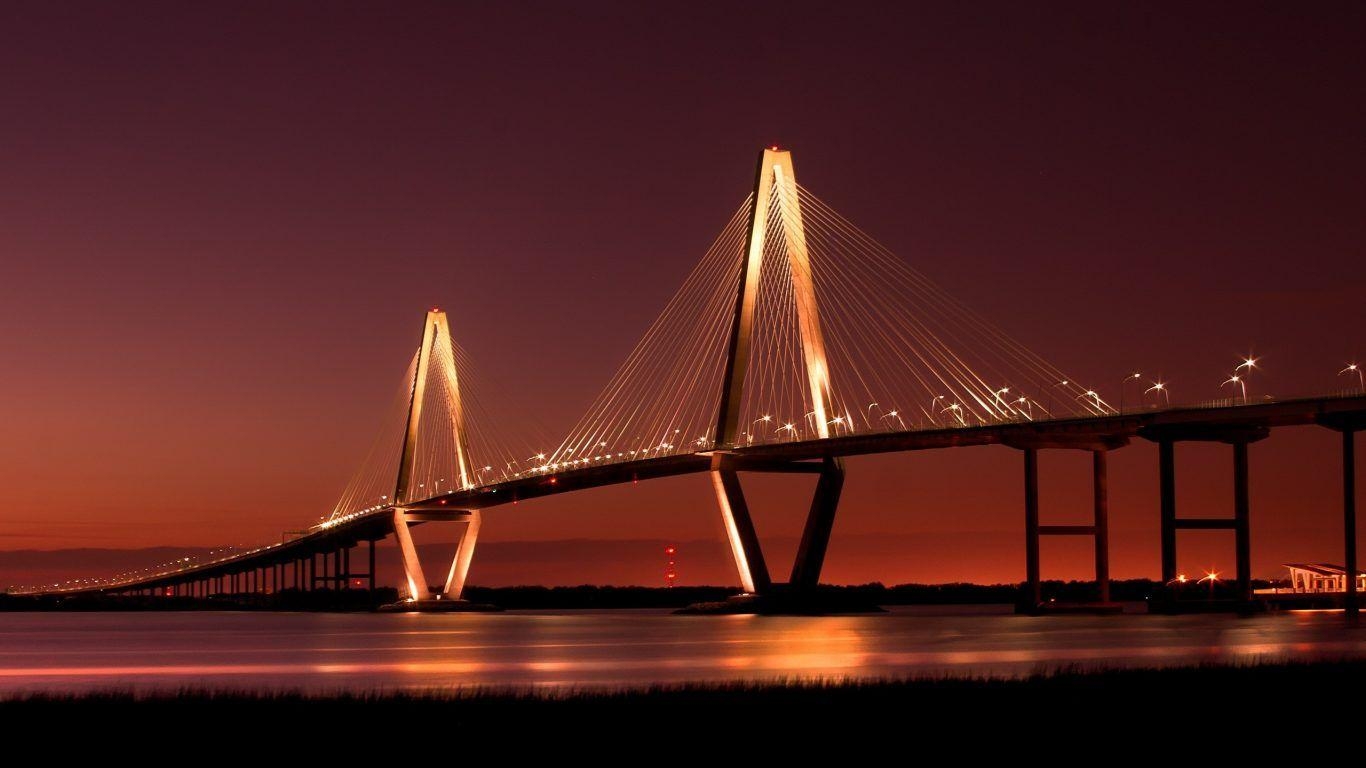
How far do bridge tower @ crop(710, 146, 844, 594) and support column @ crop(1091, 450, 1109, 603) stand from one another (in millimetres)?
10781

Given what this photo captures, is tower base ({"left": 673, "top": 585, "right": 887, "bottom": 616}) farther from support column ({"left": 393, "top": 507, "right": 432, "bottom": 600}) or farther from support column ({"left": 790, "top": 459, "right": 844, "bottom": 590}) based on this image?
support column ({"left": 393, "top": 507, "right": 432, "bottom": 600})

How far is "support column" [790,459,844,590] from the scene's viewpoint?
70.2m

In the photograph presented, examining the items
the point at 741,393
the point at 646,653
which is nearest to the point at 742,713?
the point at 646,653

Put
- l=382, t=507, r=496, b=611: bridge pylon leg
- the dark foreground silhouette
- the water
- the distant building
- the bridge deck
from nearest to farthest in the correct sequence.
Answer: the dark foreground silhouette < the water < the bridge deck < l=382, t=507, r=496, b=611: bridge pylon leg < the distant building

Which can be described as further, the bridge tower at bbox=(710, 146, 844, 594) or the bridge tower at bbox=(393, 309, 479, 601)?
the bridge tower at bbox=(393, 309, 479, 601)

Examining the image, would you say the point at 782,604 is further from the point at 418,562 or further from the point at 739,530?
the point at 418,562

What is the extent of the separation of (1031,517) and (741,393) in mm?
14632

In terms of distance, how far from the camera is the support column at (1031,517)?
245 feet

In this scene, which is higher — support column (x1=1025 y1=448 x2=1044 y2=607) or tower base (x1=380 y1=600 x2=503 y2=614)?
support column (x1=1025 y1=448 x2=1044 y2=607)

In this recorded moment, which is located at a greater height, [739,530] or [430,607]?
[739,530]

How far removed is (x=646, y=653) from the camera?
1848 inches

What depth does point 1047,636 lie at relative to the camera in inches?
2146

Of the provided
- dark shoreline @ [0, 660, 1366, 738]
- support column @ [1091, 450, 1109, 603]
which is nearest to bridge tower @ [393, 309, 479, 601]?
support column @ [1091, 450, 1109, 603]

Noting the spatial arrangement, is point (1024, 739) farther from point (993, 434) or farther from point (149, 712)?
point (993, 434)
